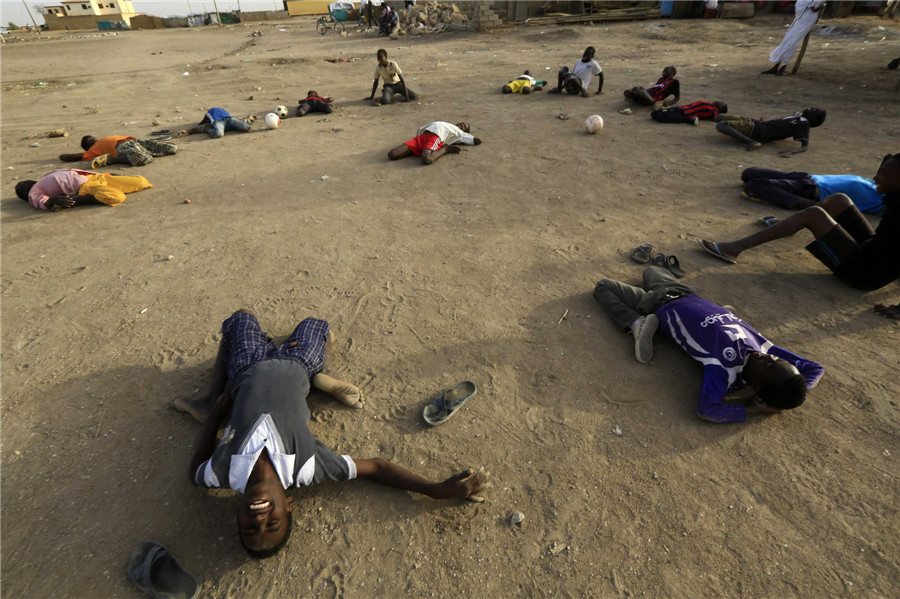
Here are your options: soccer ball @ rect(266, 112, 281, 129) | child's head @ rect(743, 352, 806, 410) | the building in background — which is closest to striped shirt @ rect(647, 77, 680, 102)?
soccer ball @ rect(266, 112, 281, 129)

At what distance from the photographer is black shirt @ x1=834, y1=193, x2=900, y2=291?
2.88 metres

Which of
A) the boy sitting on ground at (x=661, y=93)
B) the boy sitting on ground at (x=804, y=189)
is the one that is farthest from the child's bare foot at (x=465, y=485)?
the boy sitting on ground at (x=661, y=93)

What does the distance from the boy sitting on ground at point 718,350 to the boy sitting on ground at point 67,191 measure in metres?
5.63

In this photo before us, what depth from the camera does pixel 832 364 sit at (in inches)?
102

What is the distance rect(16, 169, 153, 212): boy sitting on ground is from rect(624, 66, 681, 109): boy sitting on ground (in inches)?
322

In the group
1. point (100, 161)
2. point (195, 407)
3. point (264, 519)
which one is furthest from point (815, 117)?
point (100, 161)

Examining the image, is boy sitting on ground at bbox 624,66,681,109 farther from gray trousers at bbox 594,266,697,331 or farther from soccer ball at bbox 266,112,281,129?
soccer ball at bbox 266,112,281,129

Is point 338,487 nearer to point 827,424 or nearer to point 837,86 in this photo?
point 827,424

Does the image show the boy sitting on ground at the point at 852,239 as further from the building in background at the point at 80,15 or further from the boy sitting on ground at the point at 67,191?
the building in background at the point at 80,15

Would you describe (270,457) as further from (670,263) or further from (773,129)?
(773,129)

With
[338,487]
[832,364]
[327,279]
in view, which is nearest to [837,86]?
[832,364]

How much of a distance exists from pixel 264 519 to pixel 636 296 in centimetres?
265

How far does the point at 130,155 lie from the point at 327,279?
4.50 m

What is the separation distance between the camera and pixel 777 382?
213cm
